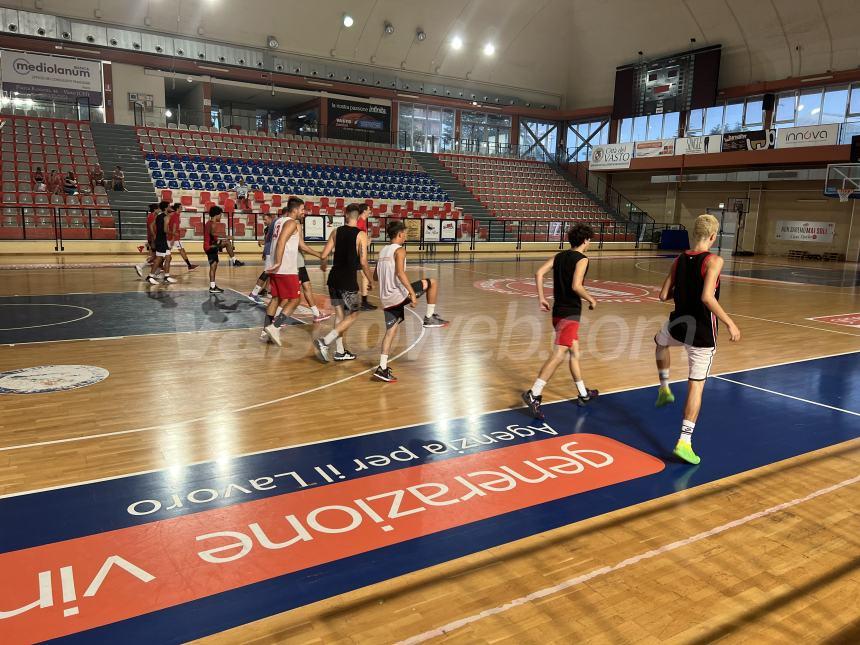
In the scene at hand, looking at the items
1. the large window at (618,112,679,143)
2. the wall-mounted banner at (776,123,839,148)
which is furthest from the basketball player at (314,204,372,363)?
the large window at (618,112,679,143)


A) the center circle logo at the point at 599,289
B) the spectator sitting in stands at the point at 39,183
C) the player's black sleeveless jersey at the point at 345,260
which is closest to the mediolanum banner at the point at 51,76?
the spectator sitting in stands at the point at 39,183

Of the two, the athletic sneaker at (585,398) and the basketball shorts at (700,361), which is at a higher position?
the basketball shorts at (700,361)

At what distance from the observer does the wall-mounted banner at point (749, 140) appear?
26.8 metres

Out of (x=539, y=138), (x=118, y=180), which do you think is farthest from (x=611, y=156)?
(x=118, y=180)

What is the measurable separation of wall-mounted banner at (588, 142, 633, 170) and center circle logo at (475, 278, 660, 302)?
18.2 meters

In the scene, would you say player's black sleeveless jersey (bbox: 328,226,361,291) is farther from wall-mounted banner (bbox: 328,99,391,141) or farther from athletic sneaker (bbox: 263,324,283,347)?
wall-mounted banner (bbox: 328,99,391,141)

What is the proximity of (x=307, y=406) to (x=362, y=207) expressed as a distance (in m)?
2.87

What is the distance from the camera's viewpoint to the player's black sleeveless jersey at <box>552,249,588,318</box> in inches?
224

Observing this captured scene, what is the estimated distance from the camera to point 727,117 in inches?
1243

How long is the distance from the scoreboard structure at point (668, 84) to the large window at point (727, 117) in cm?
119

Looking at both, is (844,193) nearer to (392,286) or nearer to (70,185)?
(392,286)

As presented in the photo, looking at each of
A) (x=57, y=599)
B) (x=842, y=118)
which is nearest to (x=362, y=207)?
(x=57, y=599)

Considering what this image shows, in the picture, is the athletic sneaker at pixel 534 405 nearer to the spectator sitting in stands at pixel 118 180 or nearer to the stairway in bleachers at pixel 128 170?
the stairway in bleachers at pixel 128 170

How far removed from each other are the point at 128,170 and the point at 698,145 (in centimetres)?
2482
